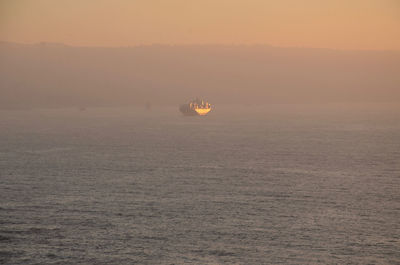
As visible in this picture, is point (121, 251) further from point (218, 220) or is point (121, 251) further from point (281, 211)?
point (281, 211)

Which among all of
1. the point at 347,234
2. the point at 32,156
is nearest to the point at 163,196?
the point at 347,234

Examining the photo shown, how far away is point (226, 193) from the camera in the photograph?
73.7 m

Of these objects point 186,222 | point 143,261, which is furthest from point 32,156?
point 143,261

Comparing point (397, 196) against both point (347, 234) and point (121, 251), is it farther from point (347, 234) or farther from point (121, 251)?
point (121, 251)

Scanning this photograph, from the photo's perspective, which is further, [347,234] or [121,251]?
A: [347,234]

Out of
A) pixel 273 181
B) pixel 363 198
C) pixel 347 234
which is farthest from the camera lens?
pixel 273 181

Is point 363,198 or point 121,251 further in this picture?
point 363,198

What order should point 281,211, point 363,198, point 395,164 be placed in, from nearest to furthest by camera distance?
point 281,211
point 363,198
point 395,164

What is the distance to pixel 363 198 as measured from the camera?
71.2 metres

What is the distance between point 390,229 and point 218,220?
19.2 m

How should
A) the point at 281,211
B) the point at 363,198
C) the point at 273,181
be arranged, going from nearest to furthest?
the point at 281,211
the point at 363,198
the point at 273,181

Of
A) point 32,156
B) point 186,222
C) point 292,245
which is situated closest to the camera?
point 292,245

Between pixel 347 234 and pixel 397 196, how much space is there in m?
23.0

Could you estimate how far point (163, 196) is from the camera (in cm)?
7119
